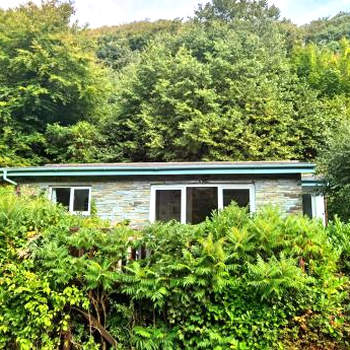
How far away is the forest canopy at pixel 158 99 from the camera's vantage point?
18250 millimetres

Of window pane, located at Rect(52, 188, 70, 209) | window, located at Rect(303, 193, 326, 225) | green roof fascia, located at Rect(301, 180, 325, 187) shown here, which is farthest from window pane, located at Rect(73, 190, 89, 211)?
window, located at Rect(303, 193, 326, 225)

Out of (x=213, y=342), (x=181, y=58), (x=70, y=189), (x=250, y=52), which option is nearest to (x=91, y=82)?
(x=181, y=58)

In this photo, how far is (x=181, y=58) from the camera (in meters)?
20.4

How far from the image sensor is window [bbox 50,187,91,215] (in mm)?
10625

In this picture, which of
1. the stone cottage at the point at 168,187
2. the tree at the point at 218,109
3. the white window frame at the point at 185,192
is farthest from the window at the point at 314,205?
the tree at the point at 218,109

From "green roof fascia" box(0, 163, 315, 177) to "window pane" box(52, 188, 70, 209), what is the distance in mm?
613

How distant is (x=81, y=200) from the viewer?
35.2 ft

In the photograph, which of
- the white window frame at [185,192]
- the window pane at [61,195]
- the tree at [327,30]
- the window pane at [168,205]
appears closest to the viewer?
the white window frame at [185,192]

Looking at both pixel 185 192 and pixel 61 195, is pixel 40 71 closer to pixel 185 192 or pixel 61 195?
pixel 61 195

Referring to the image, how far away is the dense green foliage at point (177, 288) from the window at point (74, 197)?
5675 millimetres

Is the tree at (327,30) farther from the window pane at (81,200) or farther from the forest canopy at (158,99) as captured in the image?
the window pane at (81,200)

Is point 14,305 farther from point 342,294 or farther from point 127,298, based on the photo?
point 342,294

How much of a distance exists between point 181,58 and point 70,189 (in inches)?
488

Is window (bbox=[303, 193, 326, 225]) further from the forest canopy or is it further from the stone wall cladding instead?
the forest canopy
